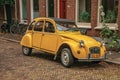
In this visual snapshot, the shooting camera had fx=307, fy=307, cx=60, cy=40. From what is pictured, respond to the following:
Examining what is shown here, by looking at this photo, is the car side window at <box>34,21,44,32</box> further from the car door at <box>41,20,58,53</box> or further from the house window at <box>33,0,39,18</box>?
the house window at <box>33,0,39,18</box>

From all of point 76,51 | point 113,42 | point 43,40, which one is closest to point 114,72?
point 76,51

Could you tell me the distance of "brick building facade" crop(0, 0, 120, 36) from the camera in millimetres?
16956

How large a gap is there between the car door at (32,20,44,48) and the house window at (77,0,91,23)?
576 cm

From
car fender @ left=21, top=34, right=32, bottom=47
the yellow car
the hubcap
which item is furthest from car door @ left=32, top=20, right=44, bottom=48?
the hubcap

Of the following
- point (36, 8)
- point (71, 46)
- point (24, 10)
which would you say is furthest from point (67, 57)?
point (24, 10)

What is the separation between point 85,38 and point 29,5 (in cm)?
1356

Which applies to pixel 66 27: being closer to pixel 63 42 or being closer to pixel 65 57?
pixel 63 42

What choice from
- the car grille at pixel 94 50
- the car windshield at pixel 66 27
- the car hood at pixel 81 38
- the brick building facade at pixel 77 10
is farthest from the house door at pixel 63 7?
the car grille at pixel 94 50

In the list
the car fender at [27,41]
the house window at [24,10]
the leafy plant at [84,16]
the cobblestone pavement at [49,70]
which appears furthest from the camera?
the house window at [24,10]

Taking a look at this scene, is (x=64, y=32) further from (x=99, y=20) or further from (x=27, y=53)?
(x=99, y=20)

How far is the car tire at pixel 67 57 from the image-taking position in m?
10.8

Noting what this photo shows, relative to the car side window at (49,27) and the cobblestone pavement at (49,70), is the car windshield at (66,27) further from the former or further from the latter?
the cobblestone pavement at (49,70)

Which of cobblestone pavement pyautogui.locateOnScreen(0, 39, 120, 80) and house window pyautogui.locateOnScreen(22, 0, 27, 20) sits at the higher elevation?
house window pyautogui.locateOnScreen(22, 0, 27, 20)

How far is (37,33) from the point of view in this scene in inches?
511
